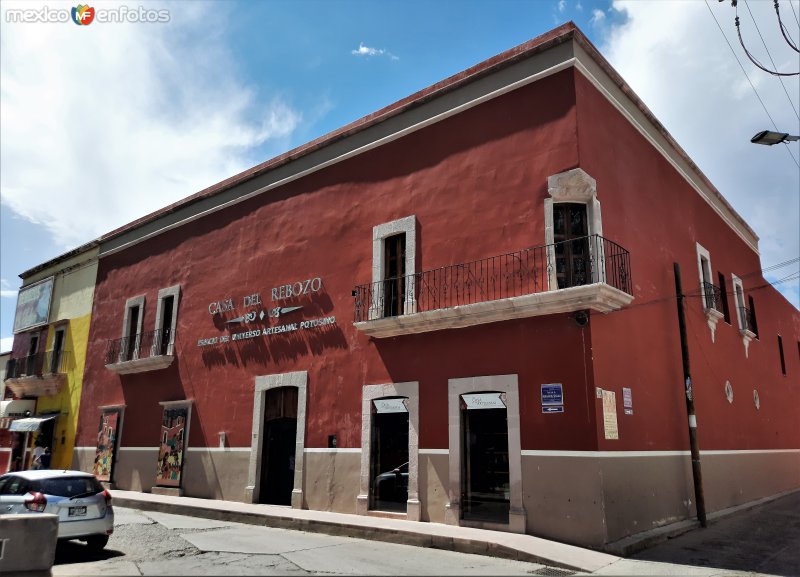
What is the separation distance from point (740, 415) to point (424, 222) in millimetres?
10349

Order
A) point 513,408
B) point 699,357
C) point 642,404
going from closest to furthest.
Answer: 1. point 513,408
2. point 642,404
3. point 699,357

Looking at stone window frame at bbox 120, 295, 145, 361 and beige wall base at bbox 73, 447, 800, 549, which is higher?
stone window frame at bbox 120, 295, 145, 361

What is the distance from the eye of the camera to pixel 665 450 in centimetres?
1213

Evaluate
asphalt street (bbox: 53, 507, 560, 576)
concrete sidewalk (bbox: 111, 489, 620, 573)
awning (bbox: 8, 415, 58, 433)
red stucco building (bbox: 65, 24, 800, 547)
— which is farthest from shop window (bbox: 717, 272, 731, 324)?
awning (bbox: 8, 415, 58, 433)

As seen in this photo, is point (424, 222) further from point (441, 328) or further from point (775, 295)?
point (775, 295)

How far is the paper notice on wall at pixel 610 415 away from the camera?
33.6ft

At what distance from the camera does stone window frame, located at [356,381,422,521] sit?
38.9 feet

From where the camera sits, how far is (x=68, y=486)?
9.76m

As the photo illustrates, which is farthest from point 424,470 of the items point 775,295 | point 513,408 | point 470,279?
point 775,295

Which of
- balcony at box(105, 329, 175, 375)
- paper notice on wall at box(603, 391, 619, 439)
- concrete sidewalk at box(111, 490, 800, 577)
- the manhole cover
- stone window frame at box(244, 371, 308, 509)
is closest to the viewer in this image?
the manhole cover

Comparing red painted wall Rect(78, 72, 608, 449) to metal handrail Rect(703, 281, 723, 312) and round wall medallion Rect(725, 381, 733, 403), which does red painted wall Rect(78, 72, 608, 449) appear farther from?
round wall medallion Rect(725, 381, 733, 403)

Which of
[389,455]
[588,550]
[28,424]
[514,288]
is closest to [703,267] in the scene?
[514,288]

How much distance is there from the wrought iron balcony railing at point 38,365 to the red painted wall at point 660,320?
→ 20.4 meters

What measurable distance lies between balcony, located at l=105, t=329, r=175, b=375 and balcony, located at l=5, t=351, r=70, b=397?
3.54m
